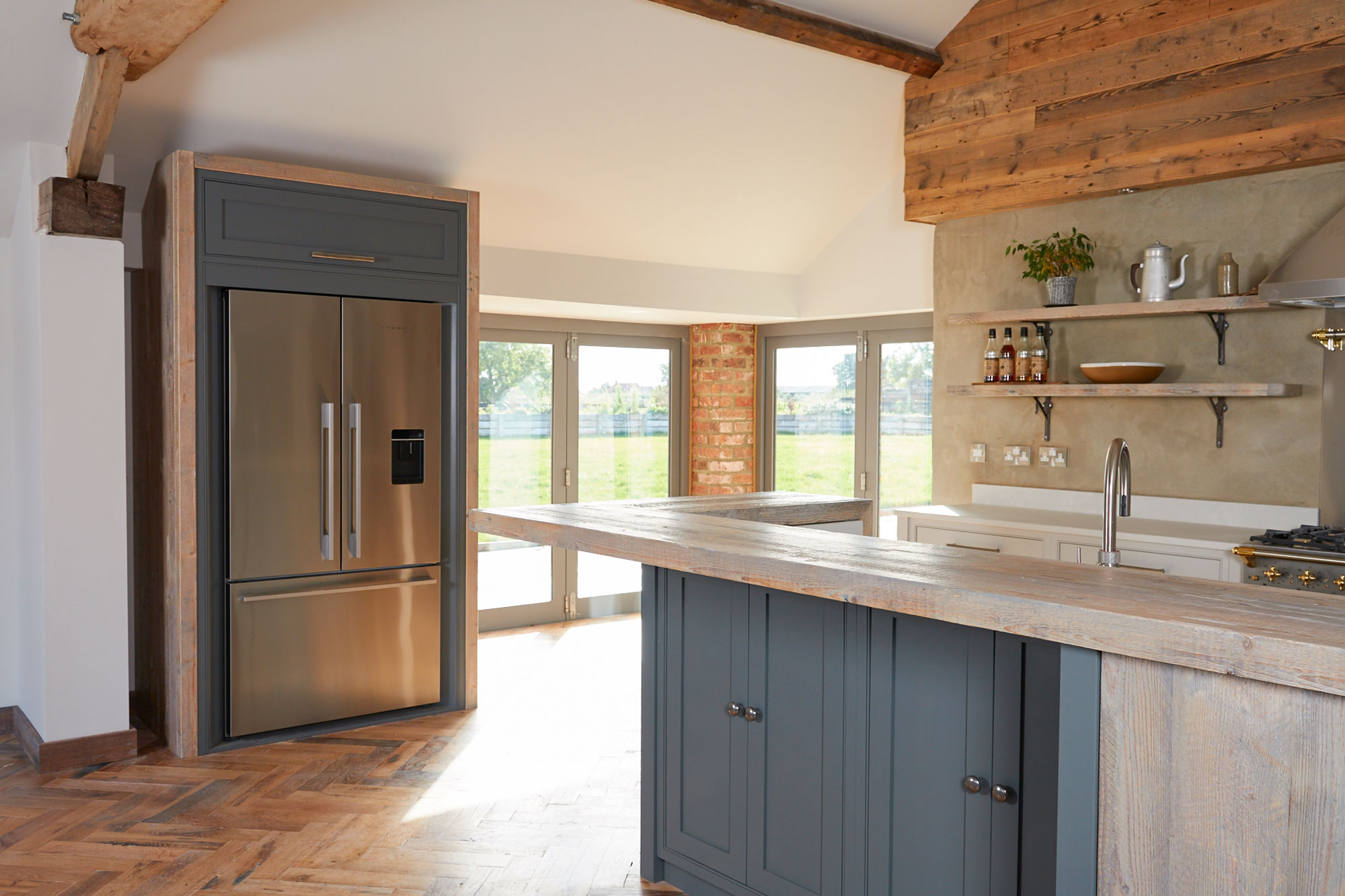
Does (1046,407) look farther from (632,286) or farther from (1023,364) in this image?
(632,286)

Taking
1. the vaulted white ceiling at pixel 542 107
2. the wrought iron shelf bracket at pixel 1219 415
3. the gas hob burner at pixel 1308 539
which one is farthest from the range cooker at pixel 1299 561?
the vaulted white ceiling at pixel 542 107

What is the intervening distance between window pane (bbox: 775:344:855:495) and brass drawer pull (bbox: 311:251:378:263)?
10.0 feet

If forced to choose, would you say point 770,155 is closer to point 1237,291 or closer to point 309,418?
point 1237,291

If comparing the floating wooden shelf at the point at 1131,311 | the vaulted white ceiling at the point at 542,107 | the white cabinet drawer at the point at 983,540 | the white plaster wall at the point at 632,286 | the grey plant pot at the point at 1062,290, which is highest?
the vaulted white ceiling at the point at 542,107

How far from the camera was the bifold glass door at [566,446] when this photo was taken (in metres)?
5.93

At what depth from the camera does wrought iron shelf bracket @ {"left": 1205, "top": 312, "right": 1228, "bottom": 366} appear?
4.06 m

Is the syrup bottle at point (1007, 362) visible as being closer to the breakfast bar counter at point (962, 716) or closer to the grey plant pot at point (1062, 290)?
the grey plant pot at point (1062, 290)

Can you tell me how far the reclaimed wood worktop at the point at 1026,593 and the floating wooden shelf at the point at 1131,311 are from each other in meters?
2.34

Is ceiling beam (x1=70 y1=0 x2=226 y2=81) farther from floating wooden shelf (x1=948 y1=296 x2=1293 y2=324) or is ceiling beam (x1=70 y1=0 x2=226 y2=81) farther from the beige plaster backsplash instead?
the beige plaster backsplash

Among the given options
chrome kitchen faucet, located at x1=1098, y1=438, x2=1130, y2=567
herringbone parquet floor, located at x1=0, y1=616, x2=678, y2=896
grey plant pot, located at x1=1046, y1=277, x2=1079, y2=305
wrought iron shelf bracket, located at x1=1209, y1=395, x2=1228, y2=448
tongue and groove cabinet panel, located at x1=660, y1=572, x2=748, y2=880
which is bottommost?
herringbone parquet floor, located at x1=0, y1=616, x2=678, y2=896

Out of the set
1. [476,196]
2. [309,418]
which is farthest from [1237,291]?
[309,418]

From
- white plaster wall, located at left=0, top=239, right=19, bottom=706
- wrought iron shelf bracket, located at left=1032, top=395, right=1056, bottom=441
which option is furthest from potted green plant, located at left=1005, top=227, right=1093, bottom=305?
white plaster wall, located at left=0, top=239, right=19, bottom=706

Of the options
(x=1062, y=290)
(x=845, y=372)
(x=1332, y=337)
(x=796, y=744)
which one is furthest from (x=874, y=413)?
(x=796, y=744)

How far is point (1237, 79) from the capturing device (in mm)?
3795
